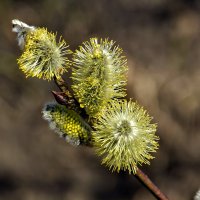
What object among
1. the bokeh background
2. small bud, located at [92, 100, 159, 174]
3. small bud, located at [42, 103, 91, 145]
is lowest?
small bud, located at [42, 103, 91, 145]

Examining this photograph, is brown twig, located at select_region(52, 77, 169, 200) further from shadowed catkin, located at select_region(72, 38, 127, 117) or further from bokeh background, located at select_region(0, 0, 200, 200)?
bokeh background, located at select_region(0, 0, 200, 200)

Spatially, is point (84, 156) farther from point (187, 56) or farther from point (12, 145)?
point (187, 56)

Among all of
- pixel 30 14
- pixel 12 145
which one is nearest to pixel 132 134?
pixel 12 145

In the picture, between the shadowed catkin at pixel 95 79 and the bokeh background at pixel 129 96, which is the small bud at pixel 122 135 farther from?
the bokeh background at pixel 129 96

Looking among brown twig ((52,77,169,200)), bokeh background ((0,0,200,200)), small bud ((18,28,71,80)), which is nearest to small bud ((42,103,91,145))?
brown twig ((52,77,169,200))

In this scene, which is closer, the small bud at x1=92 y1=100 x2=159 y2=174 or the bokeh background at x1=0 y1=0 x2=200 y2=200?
the small bud at x1=92 y1=100 x2=159 y2=174

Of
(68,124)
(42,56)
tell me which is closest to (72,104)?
(68,124)

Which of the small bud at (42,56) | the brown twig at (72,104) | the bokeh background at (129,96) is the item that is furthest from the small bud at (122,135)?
the bokeh background at (129,96)
